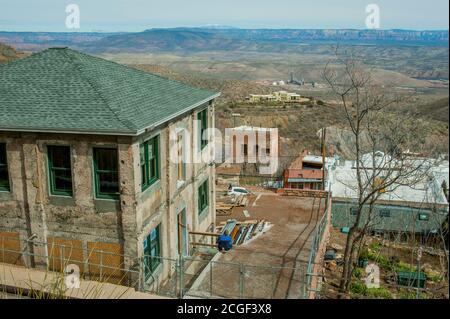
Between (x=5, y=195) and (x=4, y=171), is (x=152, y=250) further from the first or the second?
(x=4, y=171)

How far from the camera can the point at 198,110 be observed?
21.0m

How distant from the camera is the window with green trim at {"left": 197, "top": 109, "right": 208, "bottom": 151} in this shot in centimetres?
2158

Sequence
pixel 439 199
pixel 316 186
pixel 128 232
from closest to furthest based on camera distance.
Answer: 1. pixel 128 232
2. pixel 439 199
3. pixel 316 186

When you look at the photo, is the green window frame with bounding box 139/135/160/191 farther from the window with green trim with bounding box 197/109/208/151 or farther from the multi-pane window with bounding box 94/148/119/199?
the window with green trim with bounding box 197/109/208/151

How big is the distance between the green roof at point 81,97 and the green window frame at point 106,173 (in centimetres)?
99

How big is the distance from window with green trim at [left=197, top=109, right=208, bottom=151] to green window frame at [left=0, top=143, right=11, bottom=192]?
828 centimetres

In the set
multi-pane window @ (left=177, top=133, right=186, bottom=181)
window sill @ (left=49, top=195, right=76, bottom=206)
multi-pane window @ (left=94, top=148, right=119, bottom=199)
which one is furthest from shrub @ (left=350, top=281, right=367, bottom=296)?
window sill @ (left=49, top=195, right=76, bottom=206)

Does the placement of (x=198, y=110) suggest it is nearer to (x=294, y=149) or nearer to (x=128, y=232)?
(x=128, y=232)

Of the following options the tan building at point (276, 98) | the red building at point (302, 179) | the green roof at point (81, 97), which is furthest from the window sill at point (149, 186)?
the tan building at point (276, 98)

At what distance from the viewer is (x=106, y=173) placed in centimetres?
1501

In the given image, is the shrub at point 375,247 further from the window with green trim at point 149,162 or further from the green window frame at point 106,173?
the green window frame at point 106,173

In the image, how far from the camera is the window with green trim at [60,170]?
15.3 meters
